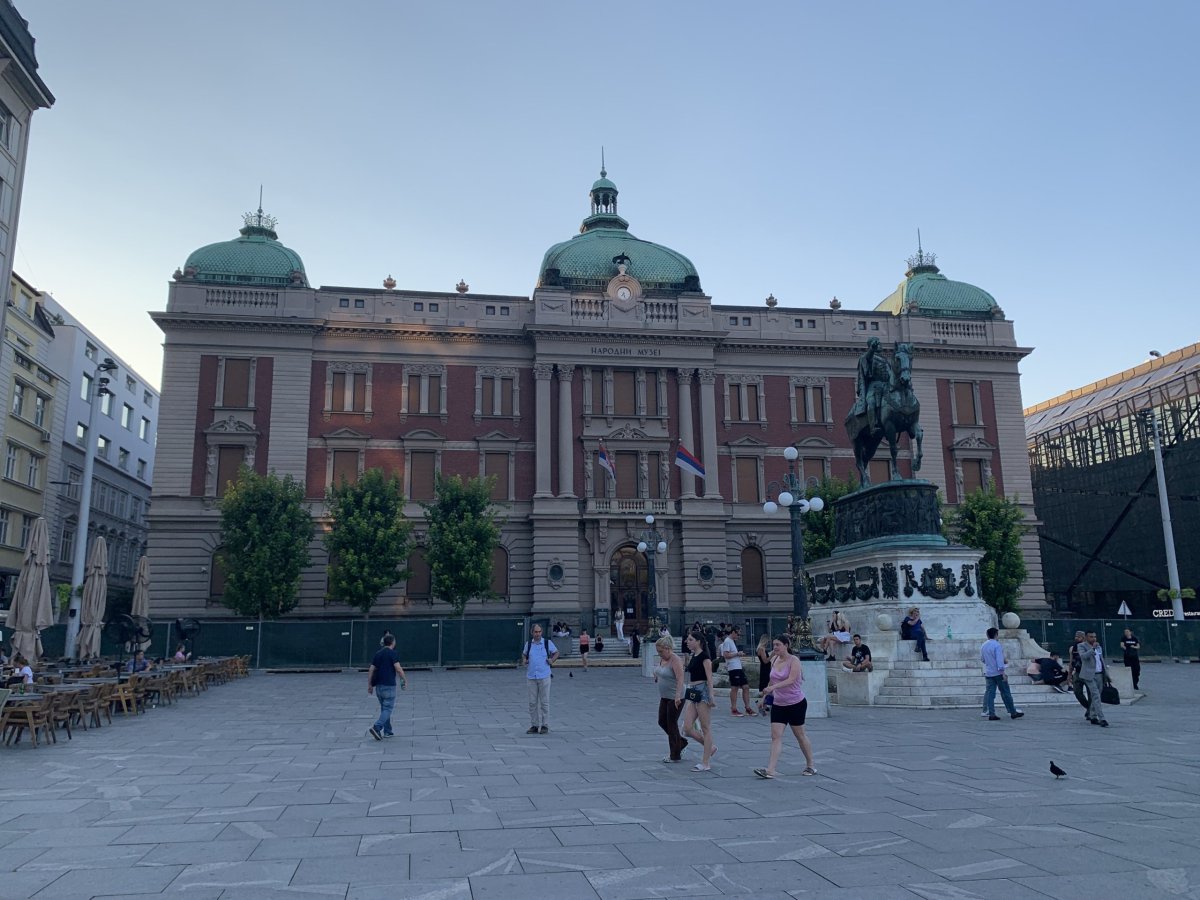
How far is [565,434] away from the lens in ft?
154

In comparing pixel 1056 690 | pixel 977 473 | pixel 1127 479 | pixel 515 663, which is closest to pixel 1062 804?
pixel 1056 690

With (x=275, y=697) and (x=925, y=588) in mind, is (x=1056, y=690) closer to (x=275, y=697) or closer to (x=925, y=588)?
(x=925, y=588)

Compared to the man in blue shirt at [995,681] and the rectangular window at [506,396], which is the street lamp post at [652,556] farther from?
the rectangular window at [506,396]

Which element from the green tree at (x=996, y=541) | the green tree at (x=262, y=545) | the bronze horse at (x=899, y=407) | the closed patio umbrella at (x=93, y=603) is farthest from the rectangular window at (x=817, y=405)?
the closed patio umbrella at (x=93, y=603)

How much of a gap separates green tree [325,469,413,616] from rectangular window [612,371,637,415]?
12981 mm

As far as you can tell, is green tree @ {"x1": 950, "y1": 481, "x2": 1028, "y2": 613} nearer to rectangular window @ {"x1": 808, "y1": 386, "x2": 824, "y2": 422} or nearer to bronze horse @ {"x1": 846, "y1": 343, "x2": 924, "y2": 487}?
rectangular window @ {"x1": 808, "y1": 386, "x2": 824, "y2": 422}

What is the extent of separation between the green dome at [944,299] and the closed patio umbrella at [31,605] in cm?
4541

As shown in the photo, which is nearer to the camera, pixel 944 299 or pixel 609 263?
pixel 609 263

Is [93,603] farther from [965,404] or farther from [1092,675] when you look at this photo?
[965,404]

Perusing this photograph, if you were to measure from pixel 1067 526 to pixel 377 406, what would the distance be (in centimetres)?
4871

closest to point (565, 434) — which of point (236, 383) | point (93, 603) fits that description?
point (236, 383)

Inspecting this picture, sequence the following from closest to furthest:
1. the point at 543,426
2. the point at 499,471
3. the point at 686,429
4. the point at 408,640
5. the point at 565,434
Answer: the point at 408,640 < the point at 565,434 < the point at 543,426 < the point at 499,471 < the point at 686,429

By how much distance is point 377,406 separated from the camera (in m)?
46.7

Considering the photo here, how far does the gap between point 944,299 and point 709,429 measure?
60.1 ft
